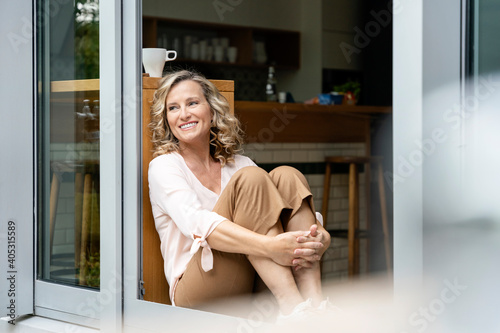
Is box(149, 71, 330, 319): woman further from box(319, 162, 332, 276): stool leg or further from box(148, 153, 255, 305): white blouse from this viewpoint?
box(319, 162, 332, 276): stool leg

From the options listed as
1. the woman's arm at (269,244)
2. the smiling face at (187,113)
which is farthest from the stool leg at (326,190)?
the woman's arm at (269,244)

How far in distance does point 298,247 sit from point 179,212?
0.42 meters

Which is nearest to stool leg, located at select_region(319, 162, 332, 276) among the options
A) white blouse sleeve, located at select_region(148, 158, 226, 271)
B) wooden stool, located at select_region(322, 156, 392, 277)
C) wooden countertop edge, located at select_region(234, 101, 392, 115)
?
wooden stool, located at select_region(322, 156, 392, 277)

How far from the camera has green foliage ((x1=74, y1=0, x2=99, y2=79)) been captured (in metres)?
2.56

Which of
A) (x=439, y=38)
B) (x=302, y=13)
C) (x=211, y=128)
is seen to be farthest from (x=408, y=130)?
(x=302, y=13)

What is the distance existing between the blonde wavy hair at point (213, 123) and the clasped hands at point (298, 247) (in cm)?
53

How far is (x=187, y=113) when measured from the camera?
8.06 ft

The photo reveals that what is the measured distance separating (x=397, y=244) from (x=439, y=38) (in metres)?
0.51

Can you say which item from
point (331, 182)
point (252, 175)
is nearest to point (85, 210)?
point (252, 175)

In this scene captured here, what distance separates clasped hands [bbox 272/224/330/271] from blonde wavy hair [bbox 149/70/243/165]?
1.72 feet
